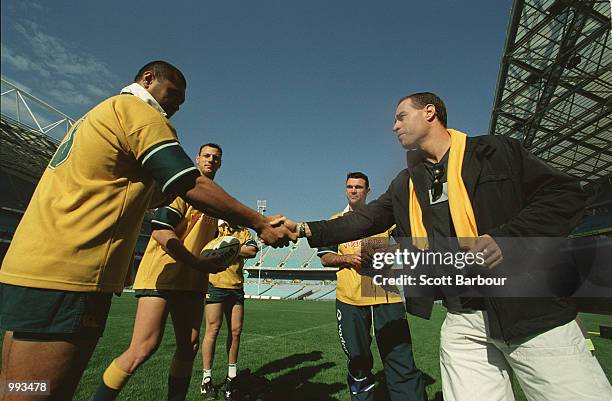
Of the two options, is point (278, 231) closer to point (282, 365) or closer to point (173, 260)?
point (173, 260)

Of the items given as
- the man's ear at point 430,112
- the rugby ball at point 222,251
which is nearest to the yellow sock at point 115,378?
the rugby ball at point 222,251

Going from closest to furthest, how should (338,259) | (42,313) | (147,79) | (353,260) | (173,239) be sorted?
(42,313), (147,79), (173,239), (353,260), (338,259)

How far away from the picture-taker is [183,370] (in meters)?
3.35

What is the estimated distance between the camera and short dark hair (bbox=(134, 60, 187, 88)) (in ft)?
7.75

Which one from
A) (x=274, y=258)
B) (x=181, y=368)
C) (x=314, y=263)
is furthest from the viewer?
(x=274, y=258)

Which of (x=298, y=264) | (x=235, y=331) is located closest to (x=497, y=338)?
(x=235, y=331)

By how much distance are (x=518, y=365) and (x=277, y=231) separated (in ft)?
5.51

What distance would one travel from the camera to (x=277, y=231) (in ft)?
8.97

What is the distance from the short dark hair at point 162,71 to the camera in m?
2.36

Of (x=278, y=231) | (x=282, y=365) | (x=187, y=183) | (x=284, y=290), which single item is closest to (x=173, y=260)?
(x=278, y=231)

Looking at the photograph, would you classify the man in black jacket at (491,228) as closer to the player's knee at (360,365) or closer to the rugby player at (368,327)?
the rugby player at (368,327)

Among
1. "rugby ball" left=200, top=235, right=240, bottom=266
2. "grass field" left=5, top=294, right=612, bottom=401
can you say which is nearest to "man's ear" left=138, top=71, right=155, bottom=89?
"rugby ball" left=200, top=235, right=240, bottom=266

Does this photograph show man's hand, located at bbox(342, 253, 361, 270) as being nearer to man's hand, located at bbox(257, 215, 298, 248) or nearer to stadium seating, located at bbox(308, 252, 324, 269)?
man's hand, located at bbox(257, 215, 298, 248)

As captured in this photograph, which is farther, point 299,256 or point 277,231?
point 299,256
